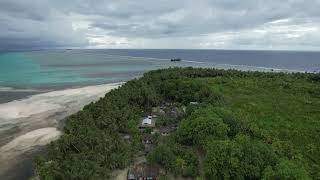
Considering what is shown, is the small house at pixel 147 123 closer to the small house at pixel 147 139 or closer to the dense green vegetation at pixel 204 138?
the dense green vegetation at pixel 204 138

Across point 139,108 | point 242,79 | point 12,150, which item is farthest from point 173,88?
point 12,150

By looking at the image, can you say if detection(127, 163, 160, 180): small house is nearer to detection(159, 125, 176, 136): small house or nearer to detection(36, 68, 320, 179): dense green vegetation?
detection(36, 68, 320, 179): dense green vegetation

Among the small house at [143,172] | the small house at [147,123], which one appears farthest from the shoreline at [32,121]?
the small house at [143,172]

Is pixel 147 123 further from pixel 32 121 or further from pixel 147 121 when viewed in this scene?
pixel 32 121

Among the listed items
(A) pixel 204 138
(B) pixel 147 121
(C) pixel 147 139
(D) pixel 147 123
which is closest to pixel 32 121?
(B) pixel 147 121

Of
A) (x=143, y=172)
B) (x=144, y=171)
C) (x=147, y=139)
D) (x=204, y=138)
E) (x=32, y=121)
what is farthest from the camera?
(x=32, y=121)

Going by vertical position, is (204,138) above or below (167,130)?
above
